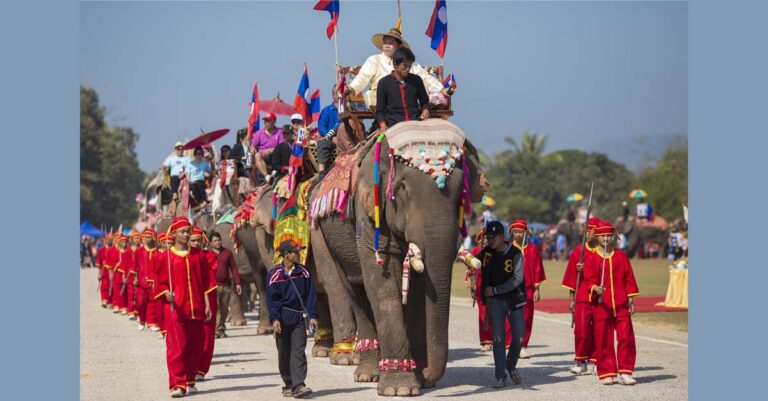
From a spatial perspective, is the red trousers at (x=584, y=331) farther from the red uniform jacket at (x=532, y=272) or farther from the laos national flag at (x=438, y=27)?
the laos national flag at (x=438, y=27)

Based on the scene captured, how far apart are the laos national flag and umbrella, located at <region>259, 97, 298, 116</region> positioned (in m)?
6.69

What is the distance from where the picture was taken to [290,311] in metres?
14.0

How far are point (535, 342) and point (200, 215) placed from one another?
325 inches

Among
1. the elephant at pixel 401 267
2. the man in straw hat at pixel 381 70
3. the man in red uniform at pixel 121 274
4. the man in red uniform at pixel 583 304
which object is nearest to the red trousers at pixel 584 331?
the man in red uniform at pixel 583 304

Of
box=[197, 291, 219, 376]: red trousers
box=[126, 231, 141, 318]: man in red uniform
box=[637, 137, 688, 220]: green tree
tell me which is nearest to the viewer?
box=[197, 291, 219, 376]: red trousers

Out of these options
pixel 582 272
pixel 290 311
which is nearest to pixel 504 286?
pixel 582 272

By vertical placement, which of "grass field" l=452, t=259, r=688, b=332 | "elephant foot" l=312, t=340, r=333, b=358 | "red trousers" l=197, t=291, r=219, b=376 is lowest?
"grass field" l=452, t=259, r=688, b=332

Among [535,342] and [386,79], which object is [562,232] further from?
[386,79]

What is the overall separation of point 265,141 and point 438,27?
608 cm

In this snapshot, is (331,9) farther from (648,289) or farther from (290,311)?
(648,289)

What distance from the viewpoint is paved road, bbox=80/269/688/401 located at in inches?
551

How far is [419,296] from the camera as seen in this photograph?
14055 mm

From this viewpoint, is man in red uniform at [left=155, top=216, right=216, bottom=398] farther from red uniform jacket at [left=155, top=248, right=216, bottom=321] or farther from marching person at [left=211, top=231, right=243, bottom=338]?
marching person at [left=211, top=231, right=243, bottom=338]

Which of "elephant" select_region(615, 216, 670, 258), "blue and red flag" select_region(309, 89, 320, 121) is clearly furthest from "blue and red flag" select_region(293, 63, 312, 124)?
"elephant" select_region(615, 216, 670, 258)
